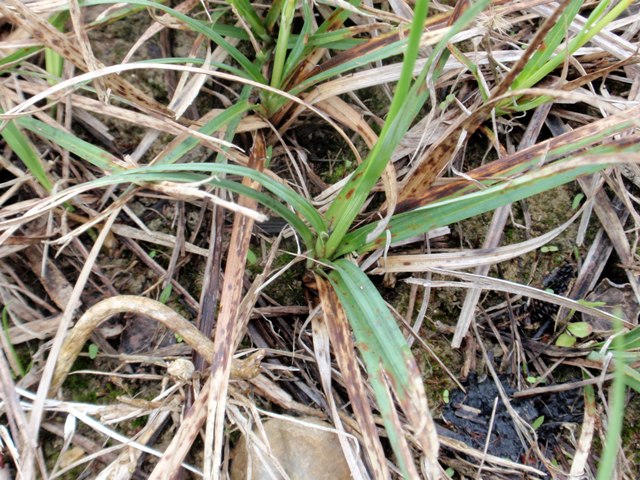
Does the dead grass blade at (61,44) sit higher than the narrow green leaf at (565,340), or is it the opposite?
the dead grass blade at (61,44)

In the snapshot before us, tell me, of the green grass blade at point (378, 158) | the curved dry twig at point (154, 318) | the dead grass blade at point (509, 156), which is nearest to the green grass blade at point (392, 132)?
the green grass blade at point (378, 158)

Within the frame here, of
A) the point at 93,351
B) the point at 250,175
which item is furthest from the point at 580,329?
the point at 93,351

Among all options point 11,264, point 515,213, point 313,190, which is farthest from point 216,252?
point 515,213

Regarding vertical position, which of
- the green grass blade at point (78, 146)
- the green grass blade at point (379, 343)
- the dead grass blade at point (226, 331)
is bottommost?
the dead grass blade at point (226, 331)

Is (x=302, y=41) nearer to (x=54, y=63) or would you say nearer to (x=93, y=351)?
(x=54, y=63)

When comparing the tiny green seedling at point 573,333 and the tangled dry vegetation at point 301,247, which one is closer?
the tangled dry vegetation at point 301,247

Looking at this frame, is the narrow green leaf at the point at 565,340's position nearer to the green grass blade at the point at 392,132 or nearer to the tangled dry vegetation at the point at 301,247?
the tangled dry vegetation at the point at 301,247

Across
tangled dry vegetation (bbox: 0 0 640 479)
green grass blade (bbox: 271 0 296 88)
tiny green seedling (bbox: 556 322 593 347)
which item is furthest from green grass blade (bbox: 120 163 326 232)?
tiny green seedling (bbox: 556 322 593 347)

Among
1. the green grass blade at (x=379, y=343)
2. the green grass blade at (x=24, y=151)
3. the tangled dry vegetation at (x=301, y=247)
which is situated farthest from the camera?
the green grass blade at (x=24, y=151)

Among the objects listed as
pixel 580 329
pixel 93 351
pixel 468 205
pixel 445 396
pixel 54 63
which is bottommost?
pixel 93 351
